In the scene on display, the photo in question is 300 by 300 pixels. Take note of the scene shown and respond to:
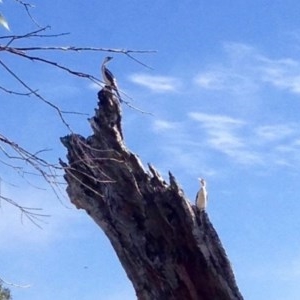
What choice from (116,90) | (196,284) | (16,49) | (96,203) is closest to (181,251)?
(196,284)

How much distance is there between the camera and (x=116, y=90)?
3834 millimetres

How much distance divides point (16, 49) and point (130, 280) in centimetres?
336

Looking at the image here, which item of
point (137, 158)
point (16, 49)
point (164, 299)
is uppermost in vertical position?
point (137, 158)

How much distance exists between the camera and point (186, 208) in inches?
262

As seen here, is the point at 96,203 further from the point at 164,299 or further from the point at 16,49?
the point at 16,49

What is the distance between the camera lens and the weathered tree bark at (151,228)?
6.55m

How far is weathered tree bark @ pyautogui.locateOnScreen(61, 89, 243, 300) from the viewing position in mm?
6555

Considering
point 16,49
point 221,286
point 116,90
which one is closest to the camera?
point 16,49

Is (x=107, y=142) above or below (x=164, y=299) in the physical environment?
above

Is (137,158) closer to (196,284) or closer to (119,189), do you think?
(119,189)

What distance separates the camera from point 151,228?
6.71 meters

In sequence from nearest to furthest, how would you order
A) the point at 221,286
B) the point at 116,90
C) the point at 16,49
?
the point at 16,49 → the point at 116,90 → the point at 221,286

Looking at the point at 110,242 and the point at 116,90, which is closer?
the point at 116,90

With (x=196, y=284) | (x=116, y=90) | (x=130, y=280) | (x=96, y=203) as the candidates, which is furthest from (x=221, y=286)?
(x=116, y=90)
